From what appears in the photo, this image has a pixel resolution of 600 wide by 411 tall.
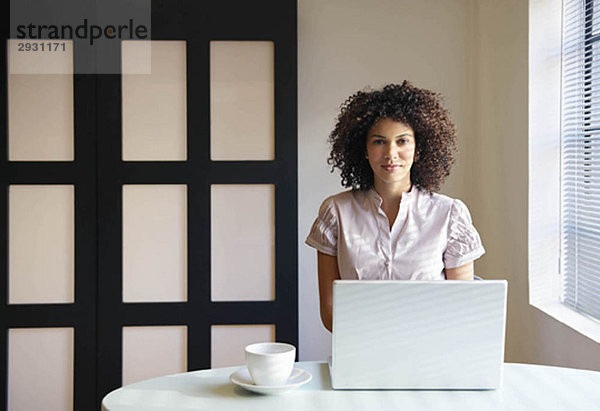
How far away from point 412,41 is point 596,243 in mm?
1486

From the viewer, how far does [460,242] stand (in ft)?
6.71

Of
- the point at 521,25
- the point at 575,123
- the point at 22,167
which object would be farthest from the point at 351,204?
the point at 22,167

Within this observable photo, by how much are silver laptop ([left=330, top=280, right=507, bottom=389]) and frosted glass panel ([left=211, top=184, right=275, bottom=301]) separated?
1.70 metres

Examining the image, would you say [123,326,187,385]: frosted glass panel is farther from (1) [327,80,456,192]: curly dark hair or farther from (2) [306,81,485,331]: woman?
(1) [327,80,456,192]: curly dark hair

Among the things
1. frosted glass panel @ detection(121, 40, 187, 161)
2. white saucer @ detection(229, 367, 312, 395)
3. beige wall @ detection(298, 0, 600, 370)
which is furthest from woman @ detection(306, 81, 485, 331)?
beige wall @ detection(298, 0, 600, 370)

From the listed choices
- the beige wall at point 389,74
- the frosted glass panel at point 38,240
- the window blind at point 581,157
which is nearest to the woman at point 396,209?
the window blind at point 581,157

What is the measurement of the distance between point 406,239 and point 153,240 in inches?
57.3

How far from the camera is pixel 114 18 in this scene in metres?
2.95

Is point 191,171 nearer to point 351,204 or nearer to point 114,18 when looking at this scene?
point 114,18

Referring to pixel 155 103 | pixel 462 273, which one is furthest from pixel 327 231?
pixel 155 103

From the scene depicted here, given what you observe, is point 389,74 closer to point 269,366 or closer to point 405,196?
point 405,196

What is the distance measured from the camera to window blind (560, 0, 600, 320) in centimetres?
259

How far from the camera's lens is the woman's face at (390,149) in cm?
199

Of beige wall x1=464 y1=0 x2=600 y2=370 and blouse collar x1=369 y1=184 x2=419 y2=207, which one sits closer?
blouse collar x1=369 y1=184 x2=419 y2=207
